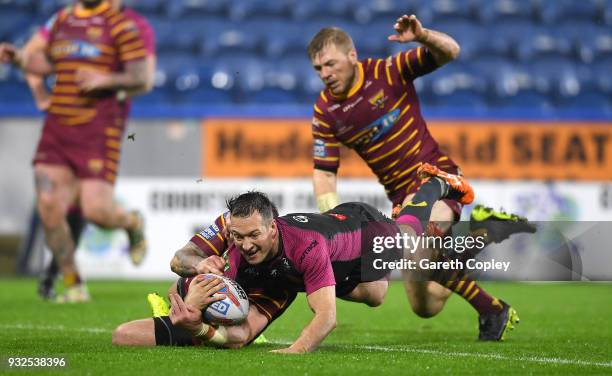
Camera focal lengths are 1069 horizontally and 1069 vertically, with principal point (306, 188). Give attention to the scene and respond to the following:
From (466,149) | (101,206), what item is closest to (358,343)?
(101,206)

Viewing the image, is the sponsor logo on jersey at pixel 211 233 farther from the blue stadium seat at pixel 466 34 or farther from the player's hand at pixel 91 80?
the blue stadium seat at pixel 466 34

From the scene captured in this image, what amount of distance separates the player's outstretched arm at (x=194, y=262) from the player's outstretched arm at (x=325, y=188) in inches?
52.0

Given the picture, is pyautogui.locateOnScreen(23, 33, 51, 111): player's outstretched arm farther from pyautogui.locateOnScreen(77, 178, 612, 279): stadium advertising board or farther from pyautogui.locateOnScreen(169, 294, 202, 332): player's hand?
pyautogui.locateOnScreen(169, 294, 202, 332): player's hand

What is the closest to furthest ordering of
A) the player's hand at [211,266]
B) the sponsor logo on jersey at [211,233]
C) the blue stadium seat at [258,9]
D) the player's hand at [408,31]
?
the player's hand at [211,266] → the sponsor logo on jersey at [211,233] → the player's hand at [408,31] → the blue stadium seat at [258,9]

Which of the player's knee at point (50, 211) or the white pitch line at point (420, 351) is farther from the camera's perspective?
the player's knee at point (50, 211)

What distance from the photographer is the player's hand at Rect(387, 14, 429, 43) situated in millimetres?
6363

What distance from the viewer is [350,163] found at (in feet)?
43.2

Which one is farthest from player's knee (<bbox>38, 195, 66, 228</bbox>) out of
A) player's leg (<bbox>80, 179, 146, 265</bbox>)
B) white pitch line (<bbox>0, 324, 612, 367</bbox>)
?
white pitch line (<bbox>0, 324, 612, 367</bbox>)

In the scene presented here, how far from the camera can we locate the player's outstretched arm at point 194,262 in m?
5.87

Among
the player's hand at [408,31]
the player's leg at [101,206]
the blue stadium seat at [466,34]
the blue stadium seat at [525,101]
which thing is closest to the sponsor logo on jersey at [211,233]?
the player's hand at [408,31]

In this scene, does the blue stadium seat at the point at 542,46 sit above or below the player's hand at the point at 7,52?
above

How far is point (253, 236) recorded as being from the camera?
5.44m

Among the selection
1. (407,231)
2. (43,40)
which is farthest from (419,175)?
(43,40)

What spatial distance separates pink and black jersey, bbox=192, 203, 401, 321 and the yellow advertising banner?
260 inches
